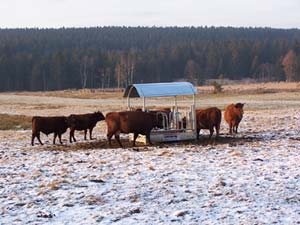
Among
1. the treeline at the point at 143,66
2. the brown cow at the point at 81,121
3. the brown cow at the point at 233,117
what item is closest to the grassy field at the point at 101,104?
the brown cow at the point at 81,121

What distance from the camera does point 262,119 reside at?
28.5 metres

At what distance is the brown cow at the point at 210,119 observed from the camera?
2055cm

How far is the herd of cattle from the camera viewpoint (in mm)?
19344

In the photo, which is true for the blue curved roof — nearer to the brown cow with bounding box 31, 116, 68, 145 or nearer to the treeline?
the brown cow with bounding box 31, 116, 68, 145

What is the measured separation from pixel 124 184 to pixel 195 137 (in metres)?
8.45

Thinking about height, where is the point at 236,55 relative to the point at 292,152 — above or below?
above

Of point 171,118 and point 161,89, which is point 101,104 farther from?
point 161,89

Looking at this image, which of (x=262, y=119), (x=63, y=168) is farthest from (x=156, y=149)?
(x=262, y=119)

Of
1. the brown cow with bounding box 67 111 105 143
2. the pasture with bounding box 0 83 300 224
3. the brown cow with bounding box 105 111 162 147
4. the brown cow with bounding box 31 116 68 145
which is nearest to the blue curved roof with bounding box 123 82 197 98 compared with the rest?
the brown cow with bounding box 105 111 162 147

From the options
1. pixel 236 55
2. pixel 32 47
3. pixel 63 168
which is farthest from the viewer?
pixel 32 47

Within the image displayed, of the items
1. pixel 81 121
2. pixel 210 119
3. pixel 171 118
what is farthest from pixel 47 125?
pixel 210 119

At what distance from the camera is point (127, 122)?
1928 centimetres

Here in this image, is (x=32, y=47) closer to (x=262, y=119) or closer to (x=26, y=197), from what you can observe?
(x=262, y=119)

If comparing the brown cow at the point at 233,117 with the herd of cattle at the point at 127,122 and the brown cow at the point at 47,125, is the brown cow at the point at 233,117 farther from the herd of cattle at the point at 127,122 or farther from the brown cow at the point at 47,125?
the brown cow at the point at 47,125
